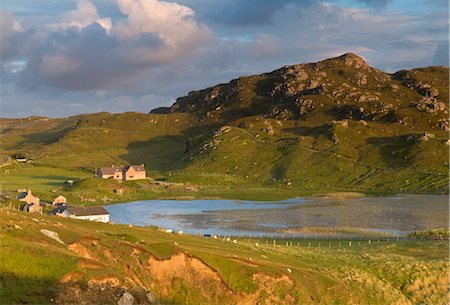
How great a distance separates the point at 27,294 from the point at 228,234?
76.9m

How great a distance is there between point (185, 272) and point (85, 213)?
5952 cm

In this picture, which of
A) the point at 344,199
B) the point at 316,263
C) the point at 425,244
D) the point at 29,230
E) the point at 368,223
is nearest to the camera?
the point at 29,230

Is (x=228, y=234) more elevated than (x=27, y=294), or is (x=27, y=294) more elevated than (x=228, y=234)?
(x=27, y=294)

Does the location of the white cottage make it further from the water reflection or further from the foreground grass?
the foreground grass

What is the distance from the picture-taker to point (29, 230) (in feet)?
135

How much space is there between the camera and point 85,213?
99.6 metres

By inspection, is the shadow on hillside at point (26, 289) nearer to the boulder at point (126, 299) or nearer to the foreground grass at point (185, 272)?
the foreground grass at point (185, 272)

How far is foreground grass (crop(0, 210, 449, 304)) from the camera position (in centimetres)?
3353

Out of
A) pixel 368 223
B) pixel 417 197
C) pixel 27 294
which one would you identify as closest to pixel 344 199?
pixel 417 197

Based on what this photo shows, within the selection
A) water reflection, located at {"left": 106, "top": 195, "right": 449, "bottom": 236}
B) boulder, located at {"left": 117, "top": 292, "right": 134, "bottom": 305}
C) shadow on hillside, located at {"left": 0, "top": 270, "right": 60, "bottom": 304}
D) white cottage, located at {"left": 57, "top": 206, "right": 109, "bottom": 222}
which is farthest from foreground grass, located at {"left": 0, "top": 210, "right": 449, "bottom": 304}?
water reflection, located at {"left": 106, "top": 195, "right": 449, "bottom": 236}

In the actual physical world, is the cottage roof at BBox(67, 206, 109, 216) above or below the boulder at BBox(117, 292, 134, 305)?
below

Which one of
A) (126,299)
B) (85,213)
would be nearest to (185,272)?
(126,299)

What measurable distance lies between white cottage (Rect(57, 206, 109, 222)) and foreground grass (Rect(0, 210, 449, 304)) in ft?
115

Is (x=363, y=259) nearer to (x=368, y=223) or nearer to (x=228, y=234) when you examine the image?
(x=228, y=234)
